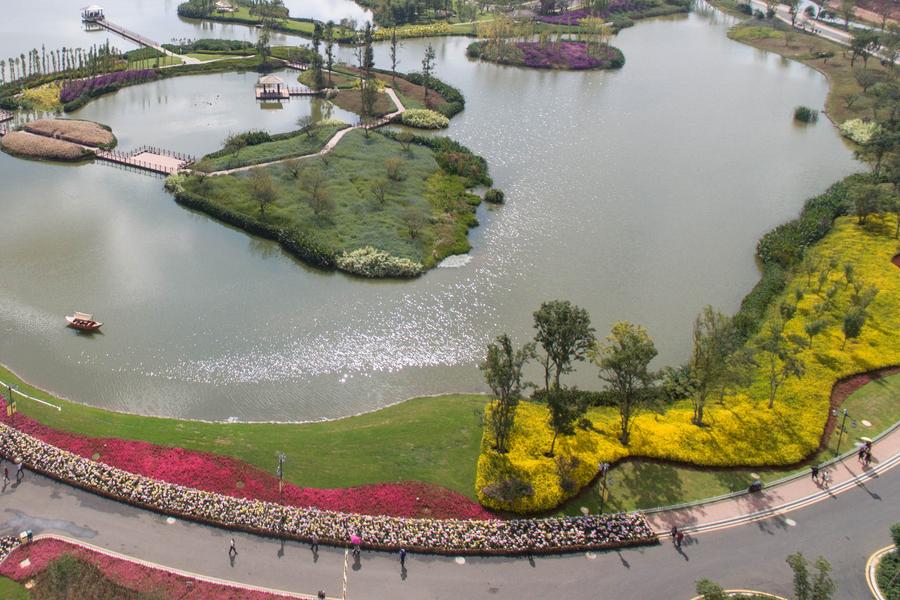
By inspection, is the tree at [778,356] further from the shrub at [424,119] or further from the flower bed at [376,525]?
the shrub at [424,119]

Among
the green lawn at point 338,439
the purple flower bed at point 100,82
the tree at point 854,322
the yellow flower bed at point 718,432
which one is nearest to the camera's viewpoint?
the green lawn at point 338,439

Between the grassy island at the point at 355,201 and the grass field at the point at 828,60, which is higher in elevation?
the grass field at the point at 828,60

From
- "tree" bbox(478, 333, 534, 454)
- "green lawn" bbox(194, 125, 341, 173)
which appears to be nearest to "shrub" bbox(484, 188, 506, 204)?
"green lawn" bbox(194, 125, 341, 173)

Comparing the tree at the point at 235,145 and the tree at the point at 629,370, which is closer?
the tree at the point at 629,370

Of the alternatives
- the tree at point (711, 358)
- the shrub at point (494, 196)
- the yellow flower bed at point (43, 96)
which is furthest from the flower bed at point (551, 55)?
the tree at point (711, 358)

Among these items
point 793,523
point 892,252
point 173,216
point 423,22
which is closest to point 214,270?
point 173,216

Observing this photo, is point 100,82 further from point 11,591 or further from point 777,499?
point 777,499

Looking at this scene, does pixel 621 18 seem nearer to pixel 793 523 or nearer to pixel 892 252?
pixel 892 252
